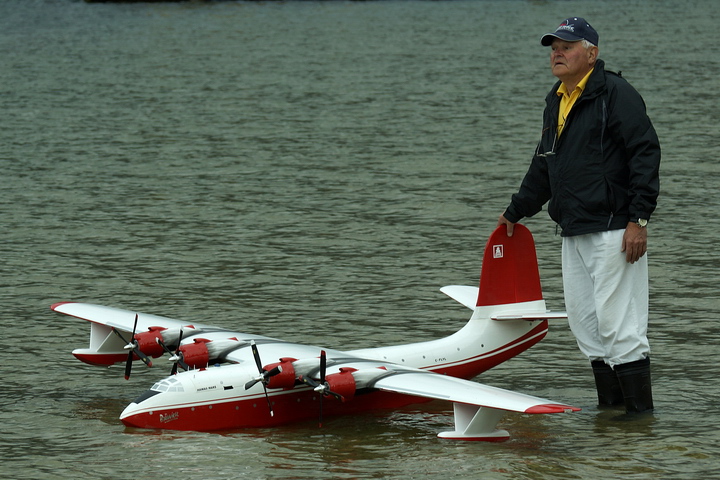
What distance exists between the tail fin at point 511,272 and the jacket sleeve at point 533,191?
79cm

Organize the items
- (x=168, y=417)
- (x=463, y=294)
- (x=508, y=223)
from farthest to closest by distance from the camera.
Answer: (x=463, y=294)
(x=508, y=223)
(x=168, y=417)

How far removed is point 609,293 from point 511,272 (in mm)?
2623

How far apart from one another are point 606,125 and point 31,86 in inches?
2024

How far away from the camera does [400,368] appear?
13594 mm

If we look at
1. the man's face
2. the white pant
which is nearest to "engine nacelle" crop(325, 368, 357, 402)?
the white pant

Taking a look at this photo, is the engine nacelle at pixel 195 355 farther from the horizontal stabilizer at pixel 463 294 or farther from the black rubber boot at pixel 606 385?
the black rubber boot at pixel 606 385

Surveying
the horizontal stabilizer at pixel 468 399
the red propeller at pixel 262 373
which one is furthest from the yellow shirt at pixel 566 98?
the red propeller at pixel 262 373

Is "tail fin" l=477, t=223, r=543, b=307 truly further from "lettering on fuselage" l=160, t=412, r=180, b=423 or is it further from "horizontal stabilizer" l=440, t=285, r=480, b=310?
"lettering on fuselage" l=160, t=412, r=180, b=423

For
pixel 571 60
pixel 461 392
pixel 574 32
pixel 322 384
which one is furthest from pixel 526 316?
pixel 574 32

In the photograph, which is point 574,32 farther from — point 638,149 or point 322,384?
point 322,384

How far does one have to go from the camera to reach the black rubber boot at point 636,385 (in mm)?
12836

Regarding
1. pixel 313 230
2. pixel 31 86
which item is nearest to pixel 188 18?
pixel 31 86

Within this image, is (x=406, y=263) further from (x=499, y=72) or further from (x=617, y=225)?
(x=499, y=72)

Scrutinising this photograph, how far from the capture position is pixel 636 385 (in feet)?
42.7
